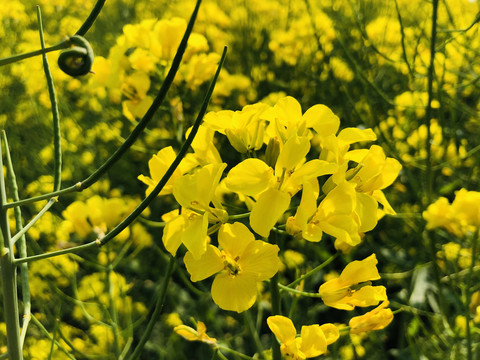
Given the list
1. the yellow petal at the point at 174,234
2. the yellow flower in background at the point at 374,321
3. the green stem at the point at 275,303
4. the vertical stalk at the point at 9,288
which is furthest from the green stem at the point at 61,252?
the yellow flower in background at the point at 374,321

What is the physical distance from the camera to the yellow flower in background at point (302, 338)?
538mm

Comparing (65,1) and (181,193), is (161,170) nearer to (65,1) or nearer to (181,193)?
(181,193)

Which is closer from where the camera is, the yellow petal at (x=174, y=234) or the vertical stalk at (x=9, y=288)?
the vertical stalk at (x=9, y=288)

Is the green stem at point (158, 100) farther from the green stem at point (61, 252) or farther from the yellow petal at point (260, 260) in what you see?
the yellow petal at point (260, 260)

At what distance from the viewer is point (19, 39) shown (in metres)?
3.11

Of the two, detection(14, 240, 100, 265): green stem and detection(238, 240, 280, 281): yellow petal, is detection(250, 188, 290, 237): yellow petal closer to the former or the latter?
detection(238, 240, 280, 281): yellow petal

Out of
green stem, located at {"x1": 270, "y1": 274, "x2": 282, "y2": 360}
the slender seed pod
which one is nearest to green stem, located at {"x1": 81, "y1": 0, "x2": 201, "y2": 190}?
the slender seed pod

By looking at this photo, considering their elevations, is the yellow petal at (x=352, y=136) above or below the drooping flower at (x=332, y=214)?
above

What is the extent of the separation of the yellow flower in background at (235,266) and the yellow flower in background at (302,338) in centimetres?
4

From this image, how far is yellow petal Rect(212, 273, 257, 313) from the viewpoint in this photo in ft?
1.75

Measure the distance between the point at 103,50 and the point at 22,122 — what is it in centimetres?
58

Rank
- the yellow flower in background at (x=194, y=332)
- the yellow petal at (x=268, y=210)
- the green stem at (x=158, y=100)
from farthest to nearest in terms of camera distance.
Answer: the yellow flower in background at (x=194, y=332) < the yellow petal at (x=268, y=210) < the green stem at (x=158, y=100)

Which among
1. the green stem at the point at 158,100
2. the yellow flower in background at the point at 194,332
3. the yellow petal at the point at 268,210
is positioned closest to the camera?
the green stem at the point at 158,100

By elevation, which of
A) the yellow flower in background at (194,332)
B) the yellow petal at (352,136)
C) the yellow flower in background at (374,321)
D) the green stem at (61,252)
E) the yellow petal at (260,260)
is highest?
the yellow petal at (352,136)
